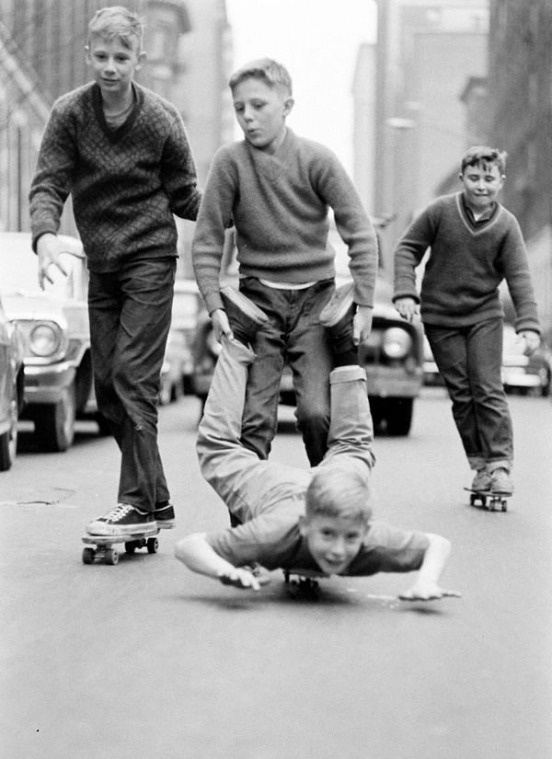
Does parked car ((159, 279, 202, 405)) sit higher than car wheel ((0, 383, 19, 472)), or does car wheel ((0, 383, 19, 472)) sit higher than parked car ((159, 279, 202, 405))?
car wheel ((0, 383, 19, 472))

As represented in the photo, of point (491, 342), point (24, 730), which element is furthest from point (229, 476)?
point (491, 342)

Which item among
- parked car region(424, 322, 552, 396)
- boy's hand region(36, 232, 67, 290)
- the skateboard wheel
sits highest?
boy's hand region(36, 232, 67, 290)

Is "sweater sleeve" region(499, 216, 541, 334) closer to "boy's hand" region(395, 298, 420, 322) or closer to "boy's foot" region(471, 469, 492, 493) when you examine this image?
"boy's hand" region(395, 298, 420, 322)

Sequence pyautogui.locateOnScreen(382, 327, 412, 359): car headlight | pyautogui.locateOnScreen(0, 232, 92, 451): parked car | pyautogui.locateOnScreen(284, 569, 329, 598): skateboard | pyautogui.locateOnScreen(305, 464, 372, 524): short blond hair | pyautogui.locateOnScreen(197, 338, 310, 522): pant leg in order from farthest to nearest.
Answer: pyautogui.locateOnScreen(382, 327, 412, 359): car headlight, pyautogui.locateOnScreen(0, 232, 92, 451): parked car, pyautogui.locateOnScreen(197, 338, 310, 522): pant leg, pyautogui.locateOnScreen(284, 569, 329, 598): skateboard, pyautogui.locateOnScreen(305, 464, 372, 524): short blond hair

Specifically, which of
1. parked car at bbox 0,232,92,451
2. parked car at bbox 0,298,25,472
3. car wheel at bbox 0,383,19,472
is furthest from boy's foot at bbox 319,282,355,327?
parked car at bbox 0,232,92,451

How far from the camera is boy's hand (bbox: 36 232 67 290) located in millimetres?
6699

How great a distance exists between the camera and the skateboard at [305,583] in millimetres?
5760

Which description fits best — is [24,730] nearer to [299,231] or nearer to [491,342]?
[299,231]

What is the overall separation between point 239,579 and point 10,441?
6.50m

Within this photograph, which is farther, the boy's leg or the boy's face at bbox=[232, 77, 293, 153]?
the boy's leg

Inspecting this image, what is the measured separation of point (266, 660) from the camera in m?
4.80

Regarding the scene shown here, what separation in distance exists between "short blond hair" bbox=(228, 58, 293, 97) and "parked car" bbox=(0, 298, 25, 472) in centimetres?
517

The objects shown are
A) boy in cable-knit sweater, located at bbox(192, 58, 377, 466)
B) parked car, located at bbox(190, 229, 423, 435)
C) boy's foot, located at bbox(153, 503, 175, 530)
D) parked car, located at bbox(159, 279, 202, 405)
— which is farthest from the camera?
parked car, located at bbox(159, 279, 202, 405)

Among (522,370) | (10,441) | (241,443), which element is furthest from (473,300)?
(522,370)
